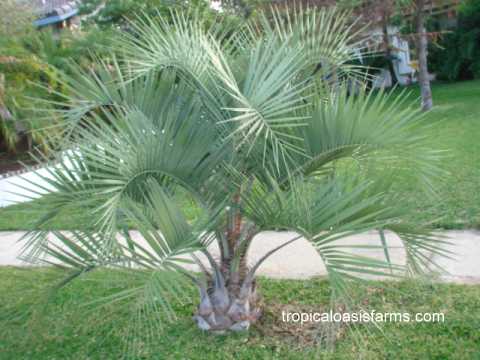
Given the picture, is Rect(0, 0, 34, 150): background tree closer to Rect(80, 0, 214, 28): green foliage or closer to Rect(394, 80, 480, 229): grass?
Rect(80, 0, 214, 28): green foliage

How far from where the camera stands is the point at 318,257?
5246mm

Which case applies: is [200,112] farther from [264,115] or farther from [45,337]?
[45,337]

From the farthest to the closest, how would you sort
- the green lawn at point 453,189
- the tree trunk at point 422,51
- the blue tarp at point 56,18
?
1. the blue tarp at point 56,18
2. the tree trunk at point 422,51
3. the green lawn at point 453,189

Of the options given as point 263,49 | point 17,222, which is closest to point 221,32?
point 263,49

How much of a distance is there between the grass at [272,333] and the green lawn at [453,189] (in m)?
0.65

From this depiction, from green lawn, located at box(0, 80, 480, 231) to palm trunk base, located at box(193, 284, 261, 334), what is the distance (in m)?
Result: 1.00

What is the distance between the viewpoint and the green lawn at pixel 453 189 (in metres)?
4.90

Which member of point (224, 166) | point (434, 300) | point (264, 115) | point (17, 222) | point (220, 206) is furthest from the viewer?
point (17, 222)

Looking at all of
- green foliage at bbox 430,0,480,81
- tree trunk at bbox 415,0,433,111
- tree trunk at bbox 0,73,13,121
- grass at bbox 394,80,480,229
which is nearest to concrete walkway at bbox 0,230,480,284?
grass at bbox 394,80,480,229

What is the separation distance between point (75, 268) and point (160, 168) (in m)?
0.76

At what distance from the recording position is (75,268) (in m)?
3.33

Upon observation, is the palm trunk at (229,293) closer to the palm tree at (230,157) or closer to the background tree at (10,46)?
the palm tree at (230,157)

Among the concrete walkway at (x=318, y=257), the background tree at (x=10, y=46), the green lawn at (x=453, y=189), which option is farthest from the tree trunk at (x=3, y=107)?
the concrete walkway at (x=318, y=257)

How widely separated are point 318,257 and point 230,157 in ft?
6.86
